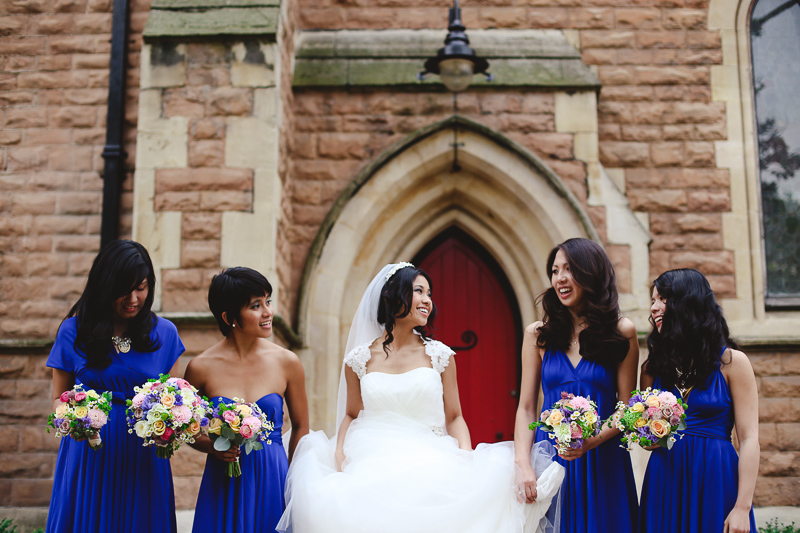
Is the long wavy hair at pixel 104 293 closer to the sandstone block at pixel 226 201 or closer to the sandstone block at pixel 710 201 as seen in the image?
the sandstone block at pixel 226 201

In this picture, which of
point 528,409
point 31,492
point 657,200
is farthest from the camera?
point 657,200

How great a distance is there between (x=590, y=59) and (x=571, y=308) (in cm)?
379

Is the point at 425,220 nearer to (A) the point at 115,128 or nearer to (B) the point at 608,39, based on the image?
(B) the point at 608,39

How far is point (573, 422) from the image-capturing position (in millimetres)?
2801

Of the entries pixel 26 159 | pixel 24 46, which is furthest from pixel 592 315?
pixel 24 46

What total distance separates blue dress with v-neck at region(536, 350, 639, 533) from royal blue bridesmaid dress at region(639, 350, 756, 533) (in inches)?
4.3

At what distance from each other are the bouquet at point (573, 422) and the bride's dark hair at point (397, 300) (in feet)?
3.29

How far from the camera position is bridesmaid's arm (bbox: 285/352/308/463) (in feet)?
11.2

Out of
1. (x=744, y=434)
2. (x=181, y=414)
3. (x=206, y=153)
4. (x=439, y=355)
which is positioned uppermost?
(x=206, y=153)

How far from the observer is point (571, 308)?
3.32m

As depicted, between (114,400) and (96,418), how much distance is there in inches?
12.0

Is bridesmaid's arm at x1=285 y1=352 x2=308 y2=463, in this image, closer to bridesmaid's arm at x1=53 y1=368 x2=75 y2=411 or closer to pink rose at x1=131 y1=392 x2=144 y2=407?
pink rose at x1=131 y1=392 x2=144 y2=407

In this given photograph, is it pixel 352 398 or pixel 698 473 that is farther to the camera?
pixel 352 398

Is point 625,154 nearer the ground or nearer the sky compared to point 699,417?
nearer the sky
